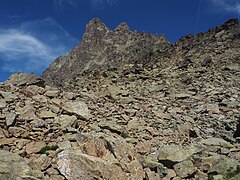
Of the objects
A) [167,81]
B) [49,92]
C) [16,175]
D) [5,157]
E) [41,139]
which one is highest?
[167,81]

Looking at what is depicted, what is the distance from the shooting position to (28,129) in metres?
11.8

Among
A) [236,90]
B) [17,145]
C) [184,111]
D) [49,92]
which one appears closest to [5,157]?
[17,145]

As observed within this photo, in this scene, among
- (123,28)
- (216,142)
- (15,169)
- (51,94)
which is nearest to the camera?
(15,169)

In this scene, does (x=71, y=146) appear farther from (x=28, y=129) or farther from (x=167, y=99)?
(x=167, y=99)

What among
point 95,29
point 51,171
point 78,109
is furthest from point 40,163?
point 95,29

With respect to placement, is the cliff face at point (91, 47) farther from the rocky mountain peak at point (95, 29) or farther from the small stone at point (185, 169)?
the small stone at point (185, 169)

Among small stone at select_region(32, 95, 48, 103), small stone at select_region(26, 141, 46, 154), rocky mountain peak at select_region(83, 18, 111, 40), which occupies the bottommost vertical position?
small stone at select_region(26, 141, 46, 154)

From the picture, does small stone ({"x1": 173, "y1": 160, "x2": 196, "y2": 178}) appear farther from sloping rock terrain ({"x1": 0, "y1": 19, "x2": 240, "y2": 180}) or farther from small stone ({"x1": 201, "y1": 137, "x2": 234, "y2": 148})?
small stone ({"x1": 201, "y1": 137, "x2": 234, "y2": 148})

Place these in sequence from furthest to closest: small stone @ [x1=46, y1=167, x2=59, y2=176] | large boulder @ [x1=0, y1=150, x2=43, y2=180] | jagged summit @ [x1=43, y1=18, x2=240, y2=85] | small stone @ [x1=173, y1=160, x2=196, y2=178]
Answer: jagged summit @ [x1=43, y1=18, x2=240, y2=85]
small stone @ [x1=173, y1=160, x2=196, y2=178]
small stone @ [x1=46, y1=167, x2=59, y2=176]
large boulder @ [x1=0, y1=150, x2=43, y2=180]

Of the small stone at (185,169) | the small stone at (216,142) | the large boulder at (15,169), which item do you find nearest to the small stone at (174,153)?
the small stone at (185,169)

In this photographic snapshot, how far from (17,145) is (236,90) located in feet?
51.8

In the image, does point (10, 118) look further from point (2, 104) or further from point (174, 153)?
point (174, 153)

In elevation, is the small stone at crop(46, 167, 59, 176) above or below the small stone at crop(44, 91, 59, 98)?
below

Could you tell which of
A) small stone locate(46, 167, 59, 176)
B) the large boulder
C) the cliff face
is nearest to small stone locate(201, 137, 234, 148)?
small stone locate(46, 167, 59, 176)
